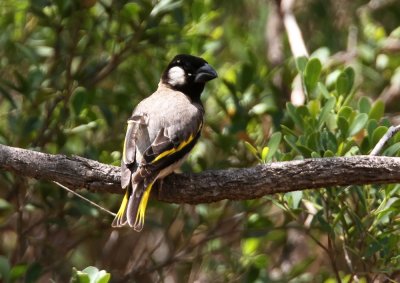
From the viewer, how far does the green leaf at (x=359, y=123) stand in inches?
174

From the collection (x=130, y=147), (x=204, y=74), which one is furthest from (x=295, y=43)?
(x=130, y=147)

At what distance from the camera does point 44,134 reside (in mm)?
5422

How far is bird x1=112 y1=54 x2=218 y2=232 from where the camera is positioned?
4.40 metres

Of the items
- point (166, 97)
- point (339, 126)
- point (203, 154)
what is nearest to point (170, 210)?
point (203, 154)

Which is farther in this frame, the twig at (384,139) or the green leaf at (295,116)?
the green leaf at (295,116)

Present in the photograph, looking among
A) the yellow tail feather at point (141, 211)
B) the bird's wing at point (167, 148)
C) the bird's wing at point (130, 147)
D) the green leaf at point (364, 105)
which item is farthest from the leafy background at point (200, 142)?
the yellow tail feather at point (141, 211)

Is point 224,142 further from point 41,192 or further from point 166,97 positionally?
point 41,192

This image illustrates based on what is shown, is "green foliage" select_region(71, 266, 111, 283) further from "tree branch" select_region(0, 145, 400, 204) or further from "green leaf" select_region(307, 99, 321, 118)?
"green leaf" select_region(307, 99, 321, 118)

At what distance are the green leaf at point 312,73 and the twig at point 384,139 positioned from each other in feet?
2.40

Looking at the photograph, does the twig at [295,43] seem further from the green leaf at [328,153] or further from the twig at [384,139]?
the twig at [384,139]

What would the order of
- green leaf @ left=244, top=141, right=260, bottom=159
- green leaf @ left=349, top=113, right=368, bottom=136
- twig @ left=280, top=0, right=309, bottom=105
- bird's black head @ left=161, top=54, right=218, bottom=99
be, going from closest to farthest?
green leaf @ left=244, top=141, right=260, bottom=159 → green leaf @ left=349, top=113, right=368, bottom=136 → bird's black head @ left=161, top=54, right=218, bottom=99 → twig @ left=280, top=0, right=309, bottom=105

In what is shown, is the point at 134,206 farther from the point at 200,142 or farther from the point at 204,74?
the point at 200,142

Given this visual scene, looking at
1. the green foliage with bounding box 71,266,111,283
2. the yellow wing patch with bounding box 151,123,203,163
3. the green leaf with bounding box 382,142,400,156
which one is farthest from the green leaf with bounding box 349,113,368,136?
the green foliage with bounding box 71,266,111,283

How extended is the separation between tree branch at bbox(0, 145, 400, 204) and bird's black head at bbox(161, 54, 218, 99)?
4.38 feet
